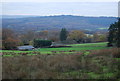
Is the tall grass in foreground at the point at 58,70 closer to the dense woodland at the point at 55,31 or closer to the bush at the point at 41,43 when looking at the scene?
the dense woodland at the point at 55,31

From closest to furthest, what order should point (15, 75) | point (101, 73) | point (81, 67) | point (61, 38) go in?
point (15, 75), point (101, 73), point (81, 67), point (61, 38)

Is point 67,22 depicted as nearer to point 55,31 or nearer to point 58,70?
point 55,31

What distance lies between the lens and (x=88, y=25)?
2142 inches

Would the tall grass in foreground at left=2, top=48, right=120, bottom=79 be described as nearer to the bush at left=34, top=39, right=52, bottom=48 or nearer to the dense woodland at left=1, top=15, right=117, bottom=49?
the dense woodland at left=1, top=15, right=117, bottom=49

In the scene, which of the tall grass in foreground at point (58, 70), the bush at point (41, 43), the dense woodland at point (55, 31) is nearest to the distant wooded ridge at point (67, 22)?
the dense woodland at point (55, 31)

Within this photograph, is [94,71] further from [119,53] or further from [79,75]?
[119,53]

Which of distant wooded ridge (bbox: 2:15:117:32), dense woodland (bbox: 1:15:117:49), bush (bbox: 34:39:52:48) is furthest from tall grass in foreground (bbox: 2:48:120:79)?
distant wooded ridge (bbox: 2:15:117:32)

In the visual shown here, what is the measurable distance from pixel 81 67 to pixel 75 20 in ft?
169

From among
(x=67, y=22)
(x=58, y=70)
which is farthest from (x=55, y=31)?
(x=58, y=70)

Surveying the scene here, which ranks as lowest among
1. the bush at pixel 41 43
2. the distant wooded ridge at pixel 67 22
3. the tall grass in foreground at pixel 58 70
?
the bush at pixel 41 43

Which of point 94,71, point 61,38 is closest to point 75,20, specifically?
point 61,38

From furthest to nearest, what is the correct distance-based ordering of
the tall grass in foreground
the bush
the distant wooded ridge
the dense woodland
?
the distant wooded ridge, the bush, the dense woodland, the tall grass in foreground

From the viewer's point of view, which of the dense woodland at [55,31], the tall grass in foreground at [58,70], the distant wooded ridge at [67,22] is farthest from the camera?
the distant wooded ridge at [67,22]

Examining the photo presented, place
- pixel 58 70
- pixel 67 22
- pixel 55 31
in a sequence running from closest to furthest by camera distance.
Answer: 1. pixel 58 70
2. pixel 55 31
3. pixel 67 22
